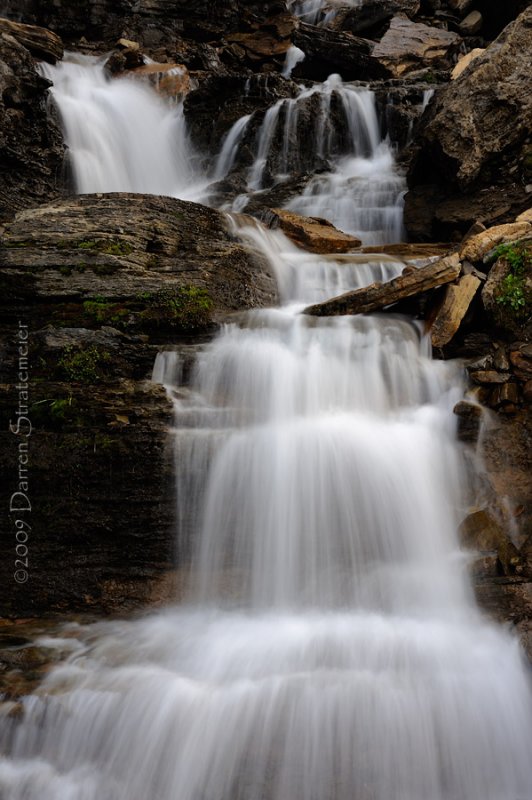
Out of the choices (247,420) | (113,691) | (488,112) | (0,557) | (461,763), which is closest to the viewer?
(461,763)

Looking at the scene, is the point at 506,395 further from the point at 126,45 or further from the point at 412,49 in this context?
the point at 126,45

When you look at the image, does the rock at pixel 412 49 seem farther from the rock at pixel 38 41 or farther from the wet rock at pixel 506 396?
the wet rock at pixel 506 396

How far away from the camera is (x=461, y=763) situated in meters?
3.61

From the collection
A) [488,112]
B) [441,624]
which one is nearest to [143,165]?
[488,112]

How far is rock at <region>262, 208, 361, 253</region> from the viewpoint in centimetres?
960

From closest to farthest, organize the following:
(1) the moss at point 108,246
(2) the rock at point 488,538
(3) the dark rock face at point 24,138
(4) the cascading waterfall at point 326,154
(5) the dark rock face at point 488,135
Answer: (2) the rock at point 488,538 < (1) the moss at point 108,246 < (5) the dark rock face at point 488,135 < (3) the dark rock face at point 24,138 < (4) the cascading waterfall at point 326,154

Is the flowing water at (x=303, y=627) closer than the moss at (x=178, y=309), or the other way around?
the flowing water at (x=303, y=627)

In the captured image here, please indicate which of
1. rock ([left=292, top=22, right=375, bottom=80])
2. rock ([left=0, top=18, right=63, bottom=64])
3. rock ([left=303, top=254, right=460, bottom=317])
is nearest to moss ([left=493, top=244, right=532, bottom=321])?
rock ([left=303, top=254, right=460, bottom=317])

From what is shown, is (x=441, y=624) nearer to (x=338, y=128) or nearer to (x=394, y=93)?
(x=338, y=128)

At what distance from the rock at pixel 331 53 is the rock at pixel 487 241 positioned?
14241mm

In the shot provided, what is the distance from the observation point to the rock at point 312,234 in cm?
A: 960

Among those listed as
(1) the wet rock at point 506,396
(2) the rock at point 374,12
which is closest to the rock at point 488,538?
(1) the wet rock at point 506,396

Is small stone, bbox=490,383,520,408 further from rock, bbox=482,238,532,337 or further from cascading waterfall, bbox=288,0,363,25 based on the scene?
cascading waterfall, bbox=288,0,363,25

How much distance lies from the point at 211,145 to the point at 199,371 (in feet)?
40.0
